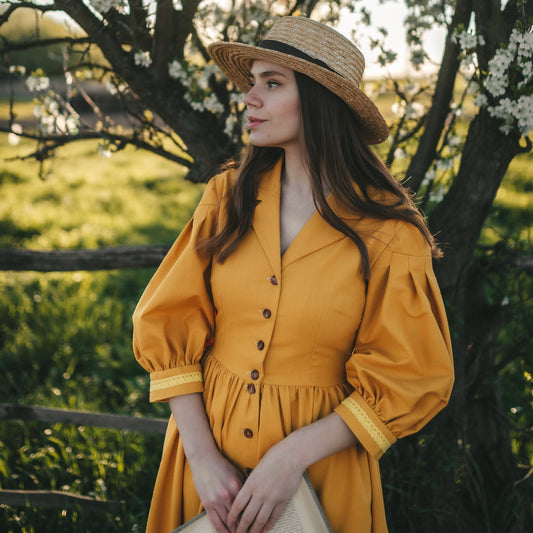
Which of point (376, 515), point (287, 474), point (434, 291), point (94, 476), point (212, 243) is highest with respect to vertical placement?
point (212, 243)

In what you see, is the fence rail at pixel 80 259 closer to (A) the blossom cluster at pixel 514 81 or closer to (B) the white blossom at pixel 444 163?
(B) the white blossom at pixel 444 163

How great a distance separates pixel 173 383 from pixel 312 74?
110 centimetres

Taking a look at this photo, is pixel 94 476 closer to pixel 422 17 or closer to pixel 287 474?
pixel 287 474

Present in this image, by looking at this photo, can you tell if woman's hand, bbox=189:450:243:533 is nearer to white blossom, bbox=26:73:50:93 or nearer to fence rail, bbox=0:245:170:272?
fence rail, bbox=0:245:170:272

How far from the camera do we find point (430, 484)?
7.88ft

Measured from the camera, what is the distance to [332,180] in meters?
1.75

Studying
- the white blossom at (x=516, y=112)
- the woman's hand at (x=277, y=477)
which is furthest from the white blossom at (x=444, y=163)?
the woman's hand at (x=277, y=477)

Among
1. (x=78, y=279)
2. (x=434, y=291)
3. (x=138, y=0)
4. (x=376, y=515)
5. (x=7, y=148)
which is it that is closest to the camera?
(x=434, y=291)

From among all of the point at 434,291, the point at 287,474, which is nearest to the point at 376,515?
the point at 287,474

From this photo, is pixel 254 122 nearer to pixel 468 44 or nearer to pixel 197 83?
pixel 197 83

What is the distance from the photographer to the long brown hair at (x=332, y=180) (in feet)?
5.48

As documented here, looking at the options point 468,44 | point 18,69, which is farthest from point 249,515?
point 18,69

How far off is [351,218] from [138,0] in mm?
1407

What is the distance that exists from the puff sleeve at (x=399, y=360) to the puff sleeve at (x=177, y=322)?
1.71ft
